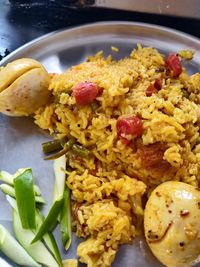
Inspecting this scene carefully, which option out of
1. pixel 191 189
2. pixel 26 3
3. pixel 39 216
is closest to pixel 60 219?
pixel 39 216

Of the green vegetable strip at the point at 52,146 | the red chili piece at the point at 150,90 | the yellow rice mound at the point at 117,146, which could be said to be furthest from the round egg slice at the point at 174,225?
the green vegetable strip at the point at 52,146

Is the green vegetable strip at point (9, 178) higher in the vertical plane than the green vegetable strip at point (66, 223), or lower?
higher

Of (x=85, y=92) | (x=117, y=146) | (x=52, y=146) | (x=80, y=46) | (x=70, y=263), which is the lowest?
(x=70, y=263)

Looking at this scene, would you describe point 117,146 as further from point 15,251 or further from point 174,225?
point 15,251

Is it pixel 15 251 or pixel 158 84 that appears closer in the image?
pixel 15 251

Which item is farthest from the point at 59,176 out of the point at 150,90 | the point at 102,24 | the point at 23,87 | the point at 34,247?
the point at 102,24

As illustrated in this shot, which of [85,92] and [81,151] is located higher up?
[85,92]

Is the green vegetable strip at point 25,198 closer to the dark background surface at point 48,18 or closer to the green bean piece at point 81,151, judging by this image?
the green bean piece at point 81,151

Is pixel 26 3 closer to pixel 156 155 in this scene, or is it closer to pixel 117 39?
pixel 117 39
